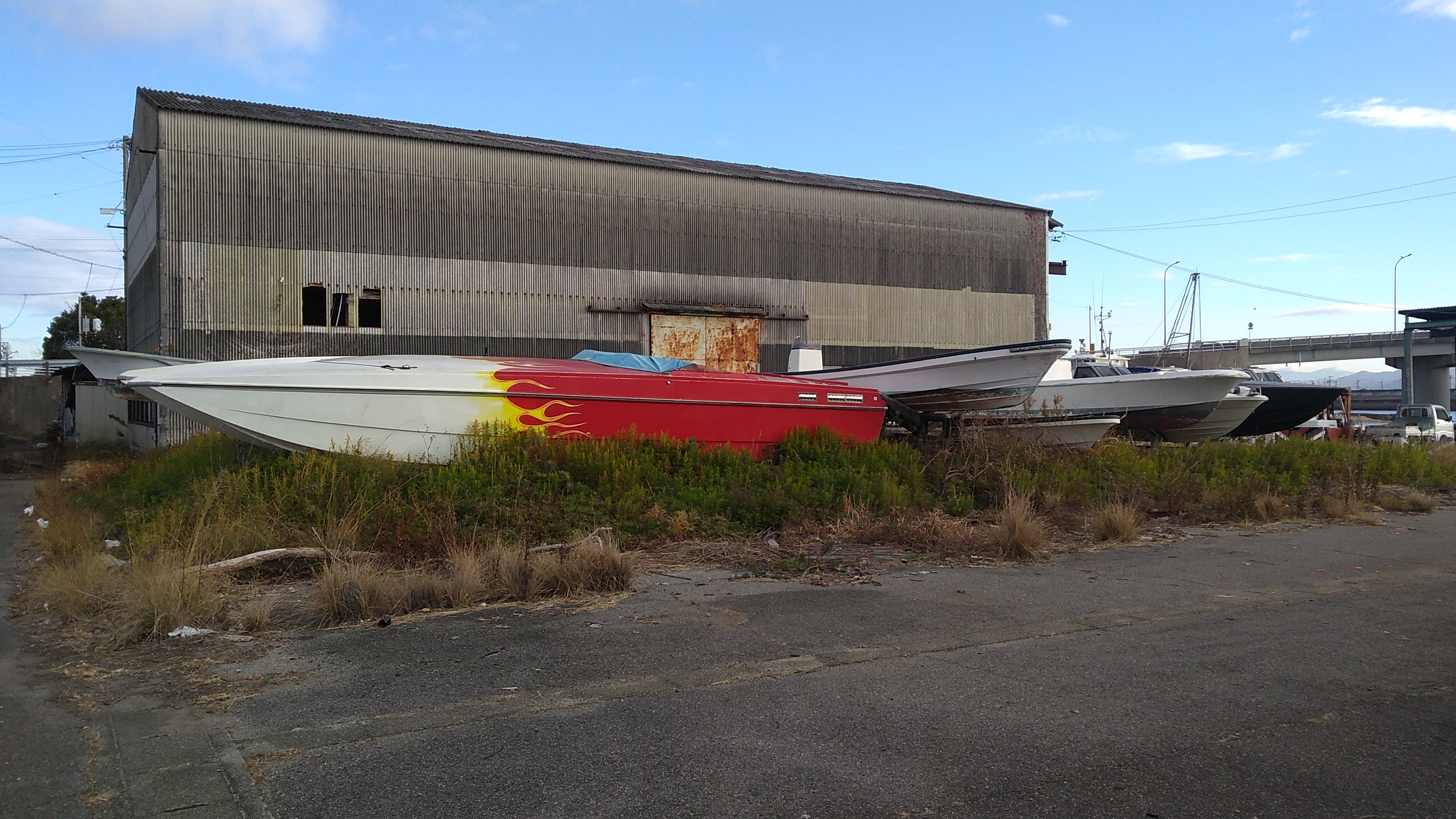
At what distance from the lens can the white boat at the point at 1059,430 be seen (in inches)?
514

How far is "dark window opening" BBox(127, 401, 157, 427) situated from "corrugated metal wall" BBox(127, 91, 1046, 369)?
47.5 inches

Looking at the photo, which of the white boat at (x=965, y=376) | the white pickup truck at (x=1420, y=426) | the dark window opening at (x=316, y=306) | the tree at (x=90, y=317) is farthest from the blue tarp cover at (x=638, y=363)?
the tree at (x=90, y=317)

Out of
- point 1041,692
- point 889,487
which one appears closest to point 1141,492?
point 889,487

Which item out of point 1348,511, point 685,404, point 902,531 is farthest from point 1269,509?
point 685,404

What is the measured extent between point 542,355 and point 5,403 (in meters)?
18.7

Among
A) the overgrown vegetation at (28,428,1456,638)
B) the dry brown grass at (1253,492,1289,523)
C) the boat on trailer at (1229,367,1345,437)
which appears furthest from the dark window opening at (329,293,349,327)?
the boat on trailer at (1229,367,1345,437)

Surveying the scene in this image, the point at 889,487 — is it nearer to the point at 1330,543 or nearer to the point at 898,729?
the point at 1330,543

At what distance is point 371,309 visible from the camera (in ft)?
61.7

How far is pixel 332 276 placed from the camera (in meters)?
18.4

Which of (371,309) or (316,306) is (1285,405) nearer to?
(371,309)

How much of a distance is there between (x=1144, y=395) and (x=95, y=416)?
23.8 meters

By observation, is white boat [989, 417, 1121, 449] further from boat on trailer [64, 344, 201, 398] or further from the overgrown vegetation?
boat on trailer [64, 344, 201, 398]

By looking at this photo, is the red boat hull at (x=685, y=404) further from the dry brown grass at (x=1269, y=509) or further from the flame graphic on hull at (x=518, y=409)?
the dry brown grass at (x=1269, y=509)

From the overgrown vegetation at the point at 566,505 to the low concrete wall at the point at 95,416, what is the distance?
8.82m
